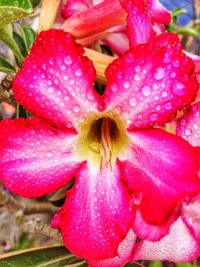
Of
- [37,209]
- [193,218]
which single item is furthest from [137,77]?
[37,209]

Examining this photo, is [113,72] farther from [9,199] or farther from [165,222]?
[9,199]

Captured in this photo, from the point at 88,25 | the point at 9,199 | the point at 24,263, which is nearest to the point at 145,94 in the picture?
the point at 88,25

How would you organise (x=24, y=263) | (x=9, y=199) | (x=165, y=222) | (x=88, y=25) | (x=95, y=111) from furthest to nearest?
(x=9, y=199) → (x=24, y=263) → (x=88, y=25) → (x=95, y=111) → (x=165, y=222)

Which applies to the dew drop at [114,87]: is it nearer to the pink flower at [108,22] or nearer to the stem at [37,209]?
the pink flower at [108,22]

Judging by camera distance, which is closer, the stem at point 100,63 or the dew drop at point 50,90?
the dew drop at point 50,90

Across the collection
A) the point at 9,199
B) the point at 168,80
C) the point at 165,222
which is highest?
the point at 168,80

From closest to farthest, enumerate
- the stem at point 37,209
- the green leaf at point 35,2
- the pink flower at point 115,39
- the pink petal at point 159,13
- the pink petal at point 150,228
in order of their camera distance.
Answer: the pink petal at point 150,228 → the pink petal at point 159,13 → the pink flower at point 115,39 → the green leaf at point 35,2 → the stem at point 37,209

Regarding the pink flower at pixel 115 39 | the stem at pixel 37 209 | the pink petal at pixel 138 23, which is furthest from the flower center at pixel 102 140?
the stem at pixel 37 209

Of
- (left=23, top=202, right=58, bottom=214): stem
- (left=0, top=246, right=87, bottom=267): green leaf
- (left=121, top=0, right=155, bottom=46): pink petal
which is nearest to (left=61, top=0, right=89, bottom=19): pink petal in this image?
(left=121, top=0, right=155, bottom=46): pink petal
